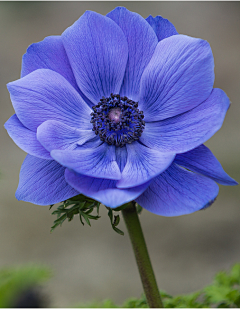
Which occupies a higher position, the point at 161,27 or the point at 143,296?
the point at 161,27

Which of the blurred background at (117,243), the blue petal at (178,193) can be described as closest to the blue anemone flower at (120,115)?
the blue petal at (178,193)

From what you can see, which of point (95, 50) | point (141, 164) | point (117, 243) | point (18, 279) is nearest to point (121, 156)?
point (141, 164)

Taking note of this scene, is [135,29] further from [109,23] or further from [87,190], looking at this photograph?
[87,190]

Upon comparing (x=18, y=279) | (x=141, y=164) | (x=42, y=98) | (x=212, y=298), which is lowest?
(x=212, y=298)

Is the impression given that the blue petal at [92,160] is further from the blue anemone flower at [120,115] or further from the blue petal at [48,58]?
the blue petal at [48,58]

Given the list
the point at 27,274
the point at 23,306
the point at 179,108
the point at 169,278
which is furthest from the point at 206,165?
the point at 169,278

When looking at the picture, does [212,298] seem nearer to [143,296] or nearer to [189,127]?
[143,296]

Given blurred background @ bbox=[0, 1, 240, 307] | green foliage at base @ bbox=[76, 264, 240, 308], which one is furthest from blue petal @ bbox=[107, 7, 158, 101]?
blurred background @ bbox=[0, 1, 240, 307]
